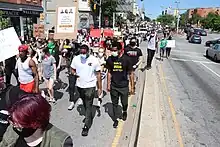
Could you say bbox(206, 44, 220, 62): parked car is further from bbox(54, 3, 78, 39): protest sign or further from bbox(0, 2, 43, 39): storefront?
bbox(54, 3, 78, 39): protest sign

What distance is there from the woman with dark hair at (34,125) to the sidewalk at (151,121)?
11.5 feet

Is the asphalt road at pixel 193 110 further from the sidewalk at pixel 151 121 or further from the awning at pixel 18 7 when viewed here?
the awning at pixel 18 7

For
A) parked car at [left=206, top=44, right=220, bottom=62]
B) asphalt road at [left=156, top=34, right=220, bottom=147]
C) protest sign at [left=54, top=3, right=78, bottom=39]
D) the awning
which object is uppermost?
the awning

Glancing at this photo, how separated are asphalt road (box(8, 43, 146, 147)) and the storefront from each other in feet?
51.4

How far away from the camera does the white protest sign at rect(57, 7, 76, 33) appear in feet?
30.4

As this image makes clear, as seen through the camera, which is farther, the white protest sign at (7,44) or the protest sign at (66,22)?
the protest sign at (66,22)

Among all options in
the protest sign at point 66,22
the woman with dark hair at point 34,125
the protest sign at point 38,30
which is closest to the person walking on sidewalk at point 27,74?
→ the protest sign at point 66,22

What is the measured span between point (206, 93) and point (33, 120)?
9.77m

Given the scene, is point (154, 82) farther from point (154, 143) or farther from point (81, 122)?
point (154, 143)

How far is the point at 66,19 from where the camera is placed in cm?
938

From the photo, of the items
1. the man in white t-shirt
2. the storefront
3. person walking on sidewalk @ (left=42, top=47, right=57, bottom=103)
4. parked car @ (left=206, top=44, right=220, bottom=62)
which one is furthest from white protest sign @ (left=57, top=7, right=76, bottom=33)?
parked car @ (left=206, top=44, right=220, bottom=62)

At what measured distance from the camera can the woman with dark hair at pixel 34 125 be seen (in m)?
2.04

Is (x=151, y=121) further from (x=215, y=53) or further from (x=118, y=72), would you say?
(x=215, y=53)

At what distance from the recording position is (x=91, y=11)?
172ft
